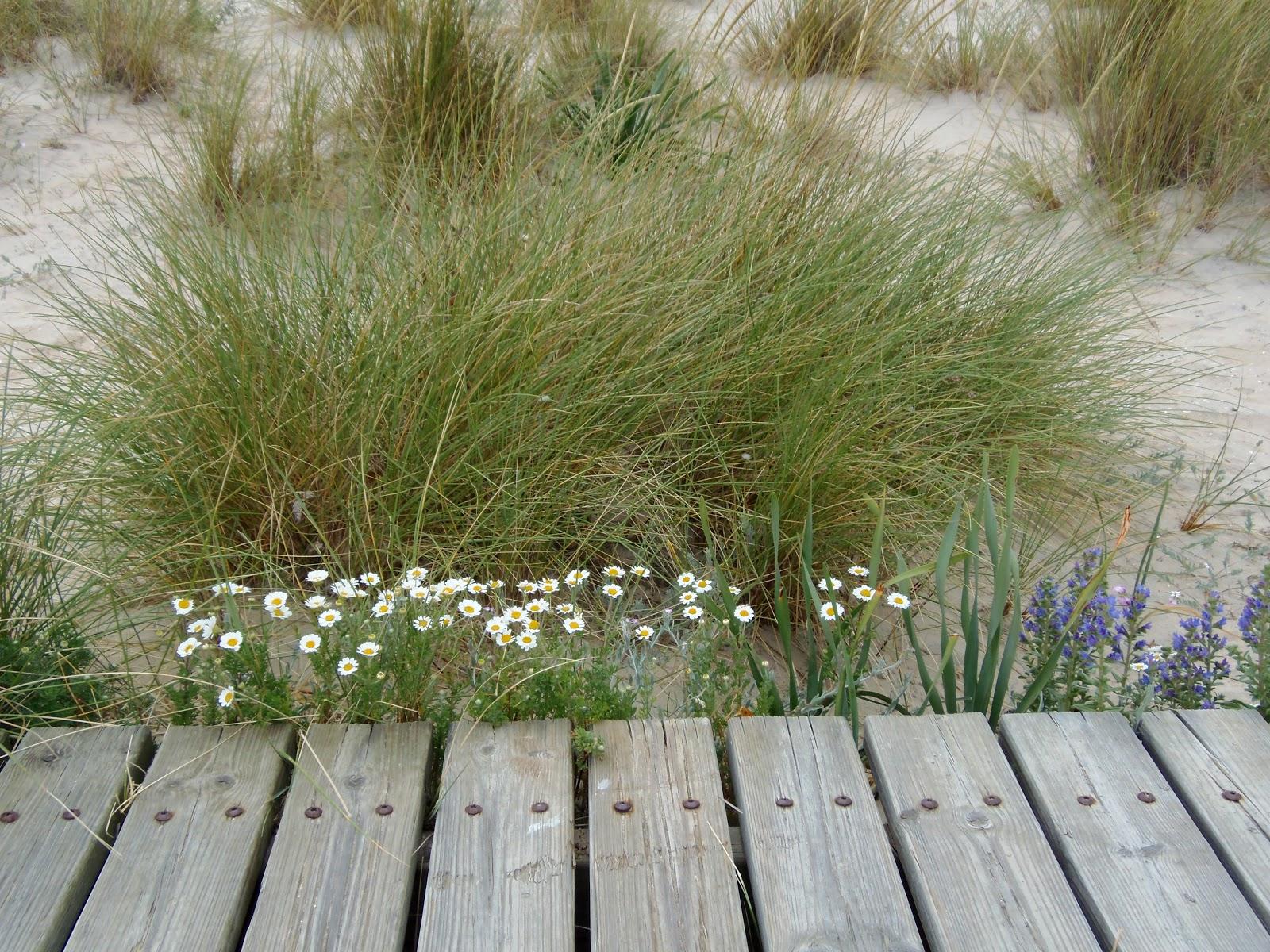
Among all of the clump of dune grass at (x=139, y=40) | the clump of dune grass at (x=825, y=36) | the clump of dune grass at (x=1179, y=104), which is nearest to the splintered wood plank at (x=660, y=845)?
the clump of dune grass at (x=825, y=36)

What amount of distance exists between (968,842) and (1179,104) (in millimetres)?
3923

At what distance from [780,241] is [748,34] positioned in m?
3.00

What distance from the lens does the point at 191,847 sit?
1.49 meters

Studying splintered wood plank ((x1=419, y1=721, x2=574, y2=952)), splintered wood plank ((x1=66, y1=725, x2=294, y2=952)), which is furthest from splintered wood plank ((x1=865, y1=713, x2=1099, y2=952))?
splintered wood plank ((x1=66, y1=725, x2=294, y2=952))

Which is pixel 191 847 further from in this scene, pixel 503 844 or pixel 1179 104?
pixel 1179 104

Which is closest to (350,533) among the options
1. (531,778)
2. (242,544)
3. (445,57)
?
(242,544)

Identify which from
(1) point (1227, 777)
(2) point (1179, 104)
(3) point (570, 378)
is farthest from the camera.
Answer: (2) point (1179, 104)

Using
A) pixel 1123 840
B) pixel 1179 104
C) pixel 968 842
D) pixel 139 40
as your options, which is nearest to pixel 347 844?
pixel 968 842

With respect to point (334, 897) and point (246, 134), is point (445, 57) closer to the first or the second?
point (246, 134)

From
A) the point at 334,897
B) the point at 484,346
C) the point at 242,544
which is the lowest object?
the point at 242,544

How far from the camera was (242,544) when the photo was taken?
2.33m

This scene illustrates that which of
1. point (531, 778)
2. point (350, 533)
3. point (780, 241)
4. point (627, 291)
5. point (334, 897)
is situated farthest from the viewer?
point (780, 241)

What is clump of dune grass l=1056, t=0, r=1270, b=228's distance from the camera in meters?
4.34

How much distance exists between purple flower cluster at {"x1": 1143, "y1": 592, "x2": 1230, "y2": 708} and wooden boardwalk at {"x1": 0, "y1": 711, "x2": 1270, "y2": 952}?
221mm
